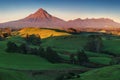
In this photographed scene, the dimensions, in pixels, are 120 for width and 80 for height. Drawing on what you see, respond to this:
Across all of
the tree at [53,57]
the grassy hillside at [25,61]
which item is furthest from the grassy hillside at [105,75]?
the tree at [53,57]

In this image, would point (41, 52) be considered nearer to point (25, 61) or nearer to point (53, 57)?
point (53, 57)

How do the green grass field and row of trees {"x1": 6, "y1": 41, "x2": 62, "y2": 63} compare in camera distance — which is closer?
the green grass field

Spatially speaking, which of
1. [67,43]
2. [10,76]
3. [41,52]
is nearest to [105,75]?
[10,76]

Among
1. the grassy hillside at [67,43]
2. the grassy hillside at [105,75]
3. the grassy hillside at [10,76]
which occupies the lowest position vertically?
→ the grassy hillside at [67,43]

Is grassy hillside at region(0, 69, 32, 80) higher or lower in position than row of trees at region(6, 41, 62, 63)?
higher

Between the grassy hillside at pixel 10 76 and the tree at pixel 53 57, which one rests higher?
the grassy hillside at pixel 10 76

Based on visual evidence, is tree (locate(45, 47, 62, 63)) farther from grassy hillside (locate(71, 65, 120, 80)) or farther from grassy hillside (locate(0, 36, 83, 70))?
grassy hillside (locate(71, 65, 120, 80))

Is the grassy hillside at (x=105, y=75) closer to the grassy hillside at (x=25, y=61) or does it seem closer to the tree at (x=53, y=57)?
the grassy hillside at (x=25, y=61)

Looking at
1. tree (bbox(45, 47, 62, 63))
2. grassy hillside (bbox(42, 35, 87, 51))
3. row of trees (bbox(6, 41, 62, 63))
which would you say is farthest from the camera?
grassy hillside (bbox(42, 35, 87, 51))

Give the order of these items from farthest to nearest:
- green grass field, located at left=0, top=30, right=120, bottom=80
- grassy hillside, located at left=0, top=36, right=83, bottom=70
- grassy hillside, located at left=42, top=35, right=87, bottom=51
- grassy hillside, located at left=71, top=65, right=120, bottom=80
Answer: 1. grassy hillside, located at left=42, top=35, right=87, bottom=51
2. grassy hillside, located at left=0, top=36, right=83, bottom=70
3. green grass field, located at left=0, top=30, right=120, bottom=80
4. grassy hillside, located at left=71, top=65, right=120, bottom=80

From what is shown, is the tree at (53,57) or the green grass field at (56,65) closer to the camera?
the green grass field at (56,65)

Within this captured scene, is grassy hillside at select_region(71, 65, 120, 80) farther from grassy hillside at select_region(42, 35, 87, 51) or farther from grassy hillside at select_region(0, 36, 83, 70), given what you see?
grassy hillside at select_region(42, 35, 87, 51)

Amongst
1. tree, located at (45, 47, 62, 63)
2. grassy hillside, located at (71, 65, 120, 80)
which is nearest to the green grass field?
grassy hillside, located at (71, 65, 120, 80)

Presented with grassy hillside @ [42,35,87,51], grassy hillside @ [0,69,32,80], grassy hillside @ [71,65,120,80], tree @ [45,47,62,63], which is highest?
grassy hillside @ [0,69,32,80]
